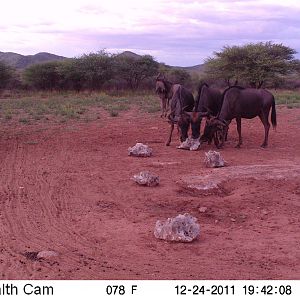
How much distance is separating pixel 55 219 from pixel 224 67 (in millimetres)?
34021

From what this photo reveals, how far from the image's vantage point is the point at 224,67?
39.8m

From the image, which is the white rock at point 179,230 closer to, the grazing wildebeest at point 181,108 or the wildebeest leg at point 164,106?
the grazing wildebeest at point 181,108

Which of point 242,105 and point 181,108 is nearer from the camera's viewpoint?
point 242,105

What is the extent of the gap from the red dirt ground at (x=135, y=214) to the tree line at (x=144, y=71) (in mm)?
25916

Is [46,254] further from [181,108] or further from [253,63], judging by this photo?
[253,63]

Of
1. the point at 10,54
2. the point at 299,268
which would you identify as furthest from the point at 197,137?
the point at 10,54

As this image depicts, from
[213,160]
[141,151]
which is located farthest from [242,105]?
[213,160]

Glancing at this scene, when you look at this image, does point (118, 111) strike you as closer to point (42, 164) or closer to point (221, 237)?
point (42, 164)

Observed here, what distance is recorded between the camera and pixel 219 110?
13719 millimetres

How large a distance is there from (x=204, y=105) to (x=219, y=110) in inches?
20.1

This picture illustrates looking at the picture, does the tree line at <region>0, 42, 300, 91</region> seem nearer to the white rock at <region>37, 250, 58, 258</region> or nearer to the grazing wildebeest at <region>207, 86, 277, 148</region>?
the grazing wildebeest at <region>207, 86, 277, 148</region>

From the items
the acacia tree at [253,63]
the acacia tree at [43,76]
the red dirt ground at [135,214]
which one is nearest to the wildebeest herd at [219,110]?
the red dirt ground at [135,214]

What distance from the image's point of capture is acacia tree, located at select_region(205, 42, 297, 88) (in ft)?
123

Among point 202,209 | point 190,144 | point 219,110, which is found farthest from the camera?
point 219,110
